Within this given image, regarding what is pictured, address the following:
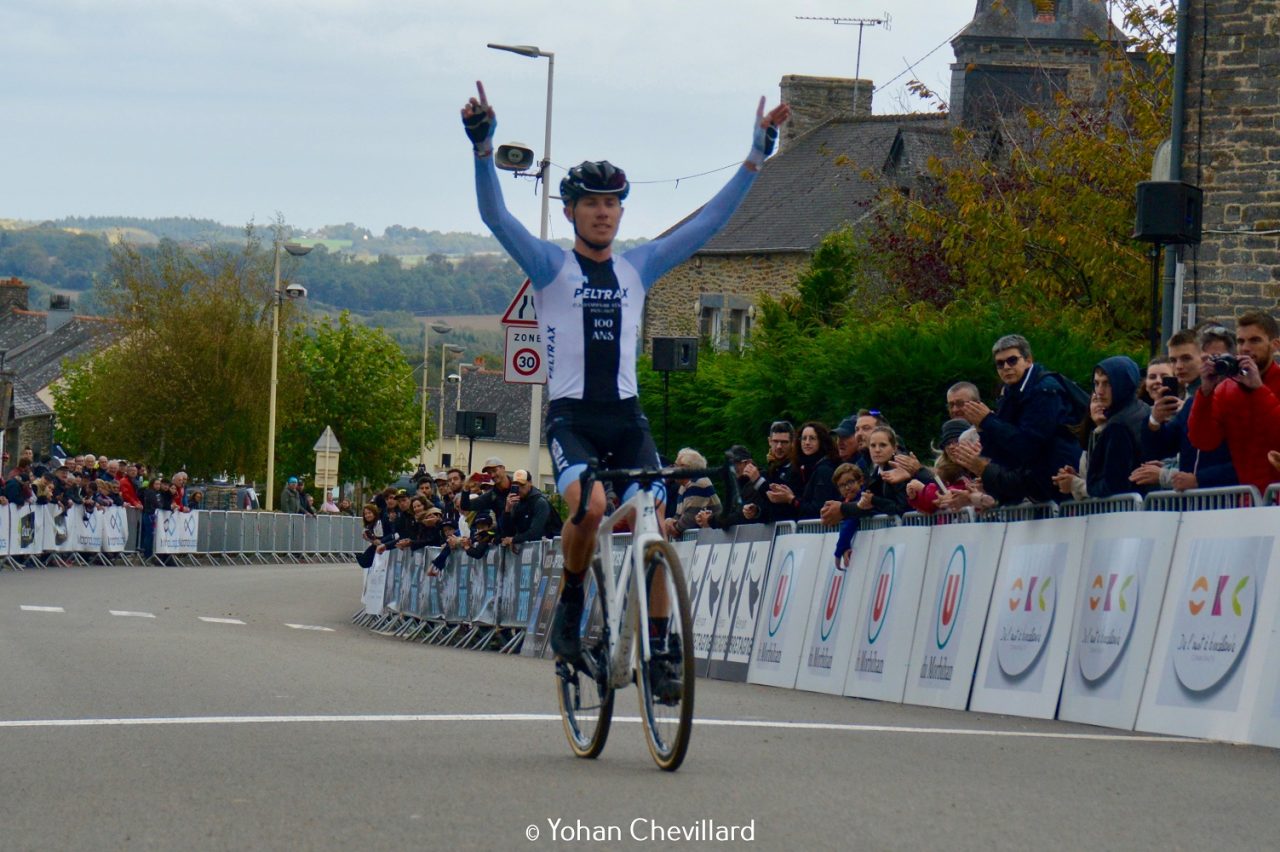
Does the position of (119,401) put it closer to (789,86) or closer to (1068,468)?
(789,86)

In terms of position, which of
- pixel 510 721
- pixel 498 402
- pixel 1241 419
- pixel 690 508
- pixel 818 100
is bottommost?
pixel 510 721

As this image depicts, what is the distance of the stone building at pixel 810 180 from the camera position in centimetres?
5612

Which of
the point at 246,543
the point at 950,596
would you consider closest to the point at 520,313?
the point at 950,596

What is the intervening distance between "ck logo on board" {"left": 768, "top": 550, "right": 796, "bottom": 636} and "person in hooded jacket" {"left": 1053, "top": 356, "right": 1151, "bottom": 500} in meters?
4.08

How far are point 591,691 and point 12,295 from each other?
143m

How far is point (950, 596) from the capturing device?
12.6 m

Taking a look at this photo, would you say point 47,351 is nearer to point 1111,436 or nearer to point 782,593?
point 782,593

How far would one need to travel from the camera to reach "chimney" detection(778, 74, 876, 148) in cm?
6412

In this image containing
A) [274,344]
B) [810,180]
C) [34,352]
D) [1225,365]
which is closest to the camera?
[1225,365]

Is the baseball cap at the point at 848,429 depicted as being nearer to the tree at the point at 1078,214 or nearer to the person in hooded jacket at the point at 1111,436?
the person in hooded jacket at the point at 1111,436

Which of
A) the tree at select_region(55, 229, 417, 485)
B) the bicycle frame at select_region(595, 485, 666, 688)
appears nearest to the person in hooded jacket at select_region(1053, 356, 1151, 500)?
the bicycle frame at select_region(595, 485, 666, 688)

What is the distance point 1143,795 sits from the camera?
707 cm

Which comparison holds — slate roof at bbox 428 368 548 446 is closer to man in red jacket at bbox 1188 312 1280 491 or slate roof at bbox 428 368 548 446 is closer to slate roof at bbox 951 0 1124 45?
slate roof at bbox 951 0 1124 45

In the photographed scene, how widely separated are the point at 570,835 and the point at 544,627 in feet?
49.7
